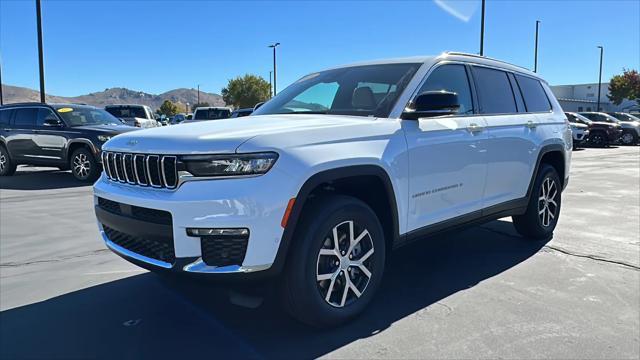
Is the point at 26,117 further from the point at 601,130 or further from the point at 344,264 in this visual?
the point at 601,130

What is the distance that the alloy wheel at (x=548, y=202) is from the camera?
5313 millimetres

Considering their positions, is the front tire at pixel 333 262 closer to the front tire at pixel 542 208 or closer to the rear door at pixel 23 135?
the front tire at pixel 542 208

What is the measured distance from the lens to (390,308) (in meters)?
3.53

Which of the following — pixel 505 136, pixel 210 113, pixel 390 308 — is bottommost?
pixel 390 308

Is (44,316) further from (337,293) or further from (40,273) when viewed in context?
(337,293)

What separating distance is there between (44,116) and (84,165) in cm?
174

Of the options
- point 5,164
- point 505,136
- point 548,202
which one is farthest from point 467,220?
point 5,164

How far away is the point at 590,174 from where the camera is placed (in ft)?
39.7

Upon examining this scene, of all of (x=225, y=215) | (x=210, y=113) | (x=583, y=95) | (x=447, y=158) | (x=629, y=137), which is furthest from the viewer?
(x=583, y=95)

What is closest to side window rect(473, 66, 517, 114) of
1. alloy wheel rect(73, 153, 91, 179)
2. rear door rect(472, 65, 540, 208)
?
rear door rect(472, 65, 540, 208)

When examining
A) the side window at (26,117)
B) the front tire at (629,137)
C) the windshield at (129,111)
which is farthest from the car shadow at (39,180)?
the front tire at (629,137)

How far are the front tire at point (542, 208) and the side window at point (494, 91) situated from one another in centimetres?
90

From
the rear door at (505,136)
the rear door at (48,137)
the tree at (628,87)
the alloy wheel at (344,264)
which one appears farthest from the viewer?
the tree at (628,87)

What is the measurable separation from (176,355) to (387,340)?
1.26m
